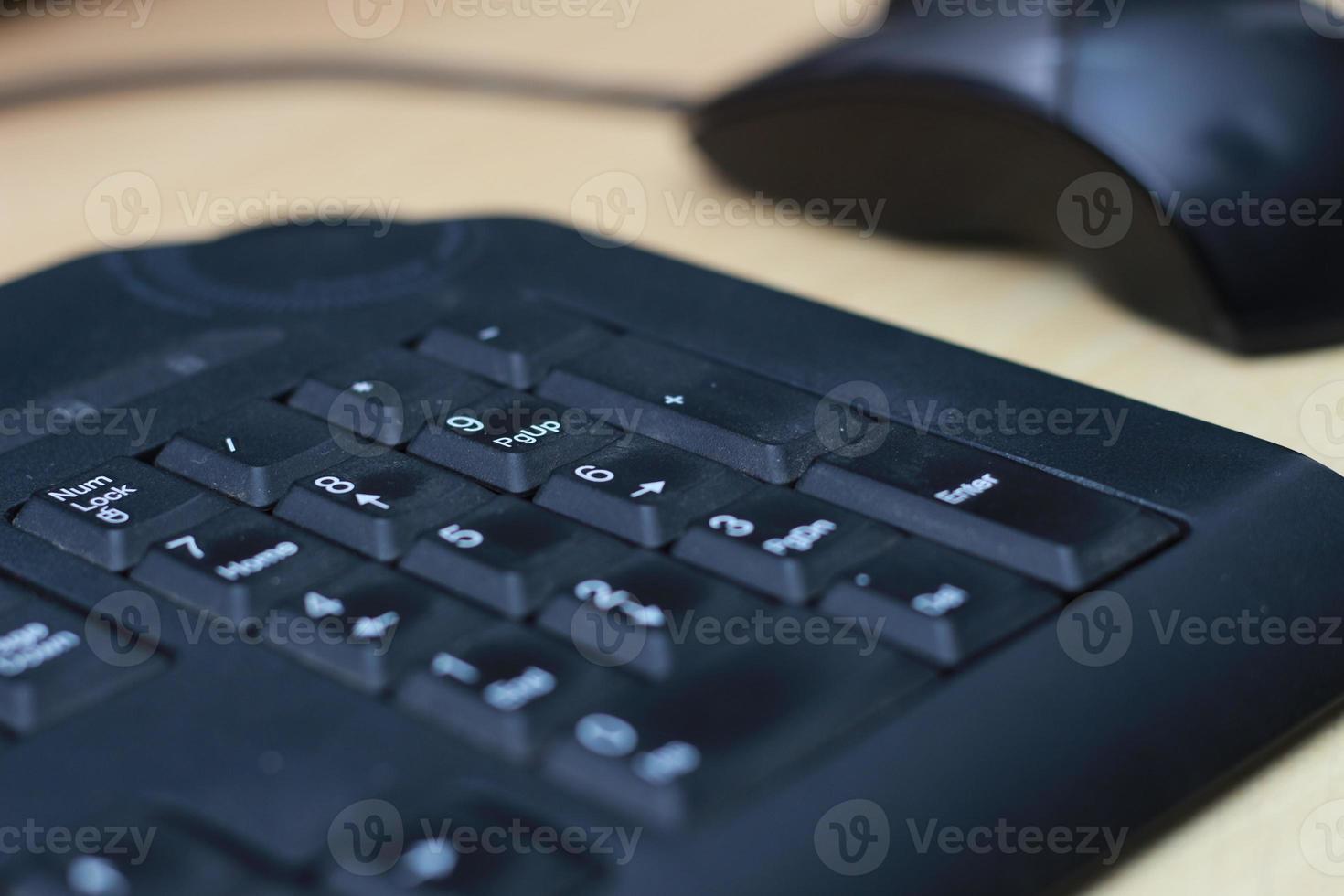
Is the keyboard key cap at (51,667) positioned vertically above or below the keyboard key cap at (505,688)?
below

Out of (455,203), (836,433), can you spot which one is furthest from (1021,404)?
(455,203)

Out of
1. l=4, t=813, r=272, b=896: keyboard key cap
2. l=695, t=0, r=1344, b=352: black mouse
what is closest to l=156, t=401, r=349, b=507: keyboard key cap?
l=4, t=813, r=272, b=896: keyboard key cap

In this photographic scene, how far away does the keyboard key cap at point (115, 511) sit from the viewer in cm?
30

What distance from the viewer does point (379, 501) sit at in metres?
0.31

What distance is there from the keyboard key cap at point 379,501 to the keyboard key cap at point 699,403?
46 mm

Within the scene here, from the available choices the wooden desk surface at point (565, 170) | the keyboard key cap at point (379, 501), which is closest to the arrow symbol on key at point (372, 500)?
the keyboard key cap at point (379, 501)

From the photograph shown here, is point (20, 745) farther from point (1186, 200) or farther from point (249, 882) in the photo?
point (1186, 200)

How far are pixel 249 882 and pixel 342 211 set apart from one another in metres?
0.39

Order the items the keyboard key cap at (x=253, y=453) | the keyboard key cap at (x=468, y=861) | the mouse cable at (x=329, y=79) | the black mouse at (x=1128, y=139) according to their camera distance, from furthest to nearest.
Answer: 1. the mouse cable at (x=329, y=79)
2. the black mouse at (x=1128, y=139)
3. the keyboard key cap at (x=253, y=453)
4. the keyboard key cap at (x=468, y=861)

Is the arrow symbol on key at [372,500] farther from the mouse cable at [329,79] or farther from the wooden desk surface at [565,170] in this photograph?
the mouse cable at [329,79]

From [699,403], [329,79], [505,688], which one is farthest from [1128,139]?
[329,79]

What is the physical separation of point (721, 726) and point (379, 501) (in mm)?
101

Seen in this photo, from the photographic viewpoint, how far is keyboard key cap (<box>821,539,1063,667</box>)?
26 centimetres

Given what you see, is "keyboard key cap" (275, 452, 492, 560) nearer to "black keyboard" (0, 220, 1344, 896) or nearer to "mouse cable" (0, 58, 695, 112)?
"black keyboard" (0, 220, 1344, 896)
